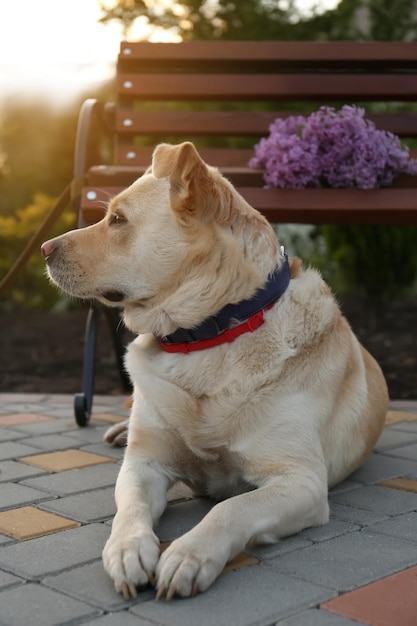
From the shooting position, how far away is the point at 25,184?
857cm

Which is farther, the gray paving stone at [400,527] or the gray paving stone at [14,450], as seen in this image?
the gray paving stone at [14,450]

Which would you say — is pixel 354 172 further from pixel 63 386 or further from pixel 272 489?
pixel 63 386

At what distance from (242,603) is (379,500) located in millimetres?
954

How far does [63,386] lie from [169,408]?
2.61 m

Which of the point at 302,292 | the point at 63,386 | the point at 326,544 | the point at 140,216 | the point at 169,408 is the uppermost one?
the point at 140,216

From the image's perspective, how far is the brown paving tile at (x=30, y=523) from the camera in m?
2.34

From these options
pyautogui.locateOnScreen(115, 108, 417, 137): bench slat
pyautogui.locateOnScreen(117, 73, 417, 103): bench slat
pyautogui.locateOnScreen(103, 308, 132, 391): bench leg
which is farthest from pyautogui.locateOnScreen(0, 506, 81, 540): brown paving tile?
pyautogui.locateOnScreen(117, 73, 417, 103): bench slat

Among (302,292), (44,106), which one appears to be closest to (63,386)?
(302,292)

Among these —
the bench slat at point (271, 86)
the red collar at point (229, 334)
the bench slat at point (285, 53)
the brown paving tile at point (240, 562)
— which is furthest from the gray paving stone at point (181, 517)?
the bench slat at point (285, 53)

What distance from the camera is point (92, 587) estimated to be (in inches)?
76.4

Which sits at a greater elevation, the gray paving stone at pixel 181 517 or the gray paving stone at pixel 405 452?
the gray paving stone at pixel 181 517

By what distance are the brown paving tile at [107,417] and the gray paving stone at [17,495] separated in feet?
3.57

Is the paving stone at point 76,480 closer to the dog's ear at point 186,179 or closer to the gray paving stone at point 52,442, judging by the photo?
the gray paving stone at point 52,442

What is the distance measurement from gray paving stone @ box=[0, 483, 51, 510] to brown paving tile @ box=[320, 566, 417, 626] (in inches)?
46.1
